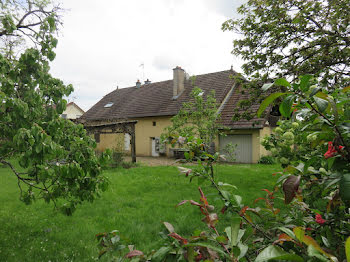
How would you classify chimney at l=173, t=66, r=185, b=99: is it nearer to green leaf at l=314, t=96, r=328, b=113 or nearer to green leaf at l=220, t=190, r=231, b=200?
green leaf at l=220, t=190, r=231, b=200

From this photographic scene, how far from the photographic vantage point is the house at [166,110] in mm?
15820

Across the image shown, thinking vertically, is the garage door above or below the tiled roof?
below

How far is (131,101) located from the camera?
23.8 m

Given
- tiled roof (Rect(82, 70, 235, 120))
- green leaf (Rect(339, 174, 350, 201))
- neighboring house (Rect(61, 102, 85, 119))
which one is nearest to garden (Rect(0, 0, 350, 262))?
green leaf (Rect(339, 174, 350, 201))

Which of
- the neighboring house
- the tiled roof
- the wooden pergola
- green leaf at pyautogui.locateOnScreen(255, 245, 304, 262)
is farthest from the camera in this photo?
the neighboring house

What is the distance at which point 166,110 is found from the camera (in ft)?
63.4

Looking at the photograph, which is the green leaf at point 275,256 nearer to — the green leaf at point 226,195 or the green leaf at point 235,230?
the green leaf at point 235,230

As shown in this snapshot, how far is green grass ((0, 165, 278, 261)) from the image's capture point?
404 cm

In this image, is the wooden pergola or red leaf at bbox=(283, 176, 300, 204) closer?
red leaf at bbox=(283, 176, 300, 204)

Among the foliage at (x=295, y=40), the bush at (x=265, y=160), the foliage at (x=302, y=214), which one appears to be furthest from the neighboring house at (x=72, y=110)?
the foliage at (x=302, y=214)

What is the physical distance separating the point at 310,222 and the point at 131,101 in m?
23.3

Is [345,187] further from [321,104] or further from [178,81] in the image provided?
[178,81]

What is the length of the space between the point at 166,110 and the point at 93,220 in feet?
47.5

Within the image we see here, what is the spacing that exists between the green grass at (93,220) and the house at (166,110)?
7039 mm
